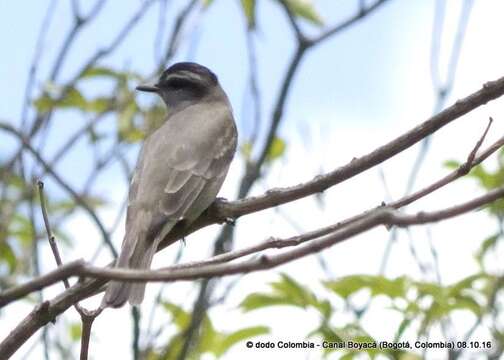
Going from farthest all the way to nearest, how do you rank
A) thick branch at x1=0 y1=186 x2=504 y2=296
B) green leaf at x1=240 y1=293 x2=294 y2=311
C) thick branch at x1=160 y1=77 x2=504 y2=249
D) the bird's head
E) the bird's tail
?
the bird's head → green leaf at x1=240 y1=293 x2=294 y2=311 → the bird's tail → thick branch at x1=160 y1=77 x2=504 y2=249 → thick branch at x1=0 y1=186 x2=504 y2=296

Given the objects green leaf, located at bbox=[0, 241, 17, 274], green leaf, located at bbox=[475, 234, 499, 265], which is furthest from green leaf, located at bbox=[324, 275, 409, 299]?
green leaf, located at bbox=[0, 241, 17, 274]

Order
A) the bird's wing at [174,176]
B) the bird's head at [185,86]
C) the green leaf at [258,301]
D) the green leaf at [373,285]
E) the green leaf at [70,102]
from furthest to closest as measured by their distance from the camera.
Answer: the bird's head at [185,86] < the green leaf at [70,102] < the bird's wing at [174,176] < the green leaf at [258,301] < the green leaf at [373,285]

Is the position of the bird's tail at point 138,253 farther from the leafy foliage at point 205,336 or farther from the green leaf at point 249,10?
the green leaf at point 249,10

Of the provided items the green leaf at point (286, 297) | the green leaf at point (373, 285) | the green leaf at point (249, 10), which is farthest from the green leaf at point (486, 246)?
the green leaf at point (249, 10)

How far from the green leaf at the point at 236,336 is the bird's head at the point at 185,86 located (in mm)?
2805

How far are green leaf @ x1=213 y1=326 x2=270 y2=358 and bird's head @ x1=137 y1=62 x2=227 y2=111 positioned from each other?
A: 110 inches

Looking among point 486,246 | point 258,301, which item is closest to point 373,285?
point 258,301

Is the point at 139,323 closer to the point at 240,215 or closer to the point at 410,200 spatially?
the point at 240,215

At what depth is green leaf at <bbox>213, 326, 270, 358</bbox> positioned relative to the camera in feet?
19.2

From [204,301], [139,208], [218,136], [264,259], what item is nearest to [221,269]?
[264,259]

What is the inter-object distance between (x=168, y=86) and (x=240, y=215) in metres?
3.34

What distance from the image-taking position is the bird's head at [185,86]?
8438 mm

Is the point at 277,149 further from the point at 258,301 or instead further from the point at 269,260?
the point at 269,260

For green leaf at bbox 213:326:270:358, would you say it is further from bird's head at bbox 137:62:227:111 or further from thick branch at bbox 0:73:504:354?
bird's head at bbox 137:62:227:111
